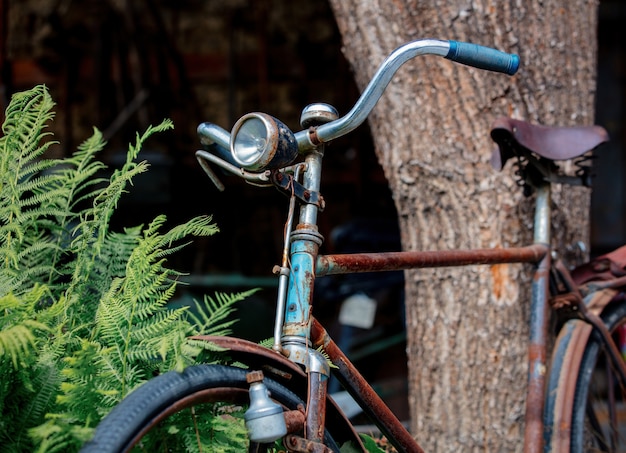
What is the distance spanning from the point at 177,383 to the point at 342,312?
2480 mm

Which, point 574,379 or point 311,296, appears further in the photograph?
point 574,379

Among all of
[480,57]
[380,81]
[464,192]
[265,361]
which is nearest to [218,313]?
[265,361]

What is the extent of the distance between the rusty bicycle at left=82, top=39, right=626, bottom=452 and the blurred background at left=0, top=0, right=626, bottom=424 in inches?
86.5

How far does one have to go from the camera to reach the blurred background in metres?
4.61

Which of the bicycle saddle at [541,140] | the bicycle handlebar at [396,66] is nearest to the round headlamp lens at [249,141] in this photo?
the bicycle handlebar at [396,66]

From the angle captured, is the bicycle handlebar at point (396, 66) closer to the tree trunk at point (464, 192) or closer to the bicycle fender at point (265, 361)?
the bicycle fender at point (265, 361)

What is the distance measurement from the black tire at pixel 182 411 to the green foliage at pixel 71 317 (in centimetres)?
4

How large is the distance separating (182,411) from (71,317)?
0.32m

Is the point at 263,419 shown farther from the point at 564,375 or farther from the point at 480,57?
the point at 564,375

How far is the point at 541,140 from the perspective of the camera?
1.93 meters

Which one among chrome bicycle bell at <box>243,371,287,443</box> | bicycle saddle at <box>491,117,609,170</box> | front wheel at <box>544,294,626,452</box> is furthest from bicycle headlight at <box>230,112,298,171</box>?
front wheel at <box>544,294,626,452</box>

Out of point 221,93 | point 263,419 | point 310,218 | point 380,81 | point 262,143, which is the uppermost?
point 221,93

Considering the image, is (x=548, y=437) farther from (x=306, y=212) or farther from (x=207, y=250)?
(x=207, y=250)

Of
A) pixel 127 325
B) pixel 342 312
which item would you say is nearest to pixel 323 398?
pixel 127 325
